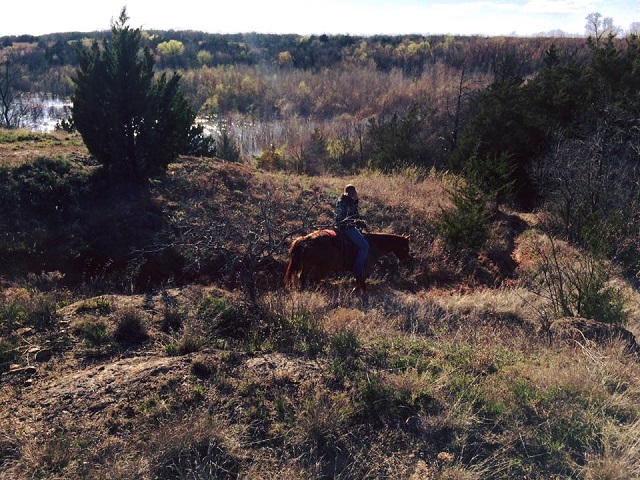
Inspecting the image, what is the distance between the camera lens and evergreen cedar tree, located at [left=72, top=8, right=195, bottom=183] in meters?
12.1

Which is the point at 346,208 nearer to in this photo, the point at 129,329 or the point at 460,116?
the point at 129,329

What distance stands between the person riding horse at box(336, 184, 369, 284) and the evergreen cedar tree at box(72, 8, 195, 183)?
619cm

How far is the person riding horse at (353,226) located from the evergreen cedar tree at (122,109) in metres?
Result: 6.19

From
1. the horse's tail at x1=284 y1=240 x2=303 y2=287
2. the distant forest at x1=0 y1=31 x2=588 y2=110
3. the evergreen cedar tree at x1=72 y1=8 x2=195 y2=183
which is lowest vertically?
the horse's tail at x1=284 y1=240 x2=303 y2=287

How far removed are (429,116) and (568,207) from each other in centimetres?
1826

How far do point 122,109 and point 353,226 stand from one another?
24.0ft

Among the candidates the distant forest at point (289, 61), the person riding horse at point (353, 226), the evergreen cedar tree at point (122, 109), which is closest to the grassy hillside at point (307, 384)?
the person riding horse at point (353, 226)

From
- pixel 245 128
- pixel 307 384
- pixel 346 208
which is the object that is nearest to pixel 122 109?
pixel 346 208

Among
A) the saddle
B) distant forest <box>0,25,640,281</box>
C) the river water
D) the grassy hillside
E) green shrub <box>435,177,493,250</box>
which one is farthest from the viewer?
the river water

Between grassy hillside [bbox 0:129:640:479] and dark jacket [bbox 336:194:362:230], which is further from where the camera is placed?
dark jacket [bbox 336:194:362:230]

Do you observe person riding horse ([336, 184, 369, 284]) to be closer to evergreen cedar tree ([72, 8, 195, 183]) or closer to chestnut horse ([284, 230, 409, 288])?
chestnut horse ([284, 230, 409, 288])

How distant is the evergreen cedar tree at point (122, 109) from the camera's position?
39.6ft

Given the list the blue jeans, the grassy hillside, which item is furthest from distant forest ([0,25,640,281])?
the blue jeans

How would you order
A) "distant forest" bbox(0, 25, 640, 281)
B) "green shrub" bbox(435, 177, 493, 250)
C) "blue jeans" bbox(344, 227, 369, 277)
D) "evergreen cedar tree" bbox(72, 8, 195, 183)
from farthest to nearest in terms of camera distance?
"distant forest" bbox(0, 25, 640, 281) → "evergreen cedar tree" bbox(72, 8, 195, 183) → "green shrub" bbox(435, 177, 493, 250) → "blue jeans" bbox(344, 227, 369, 277)
